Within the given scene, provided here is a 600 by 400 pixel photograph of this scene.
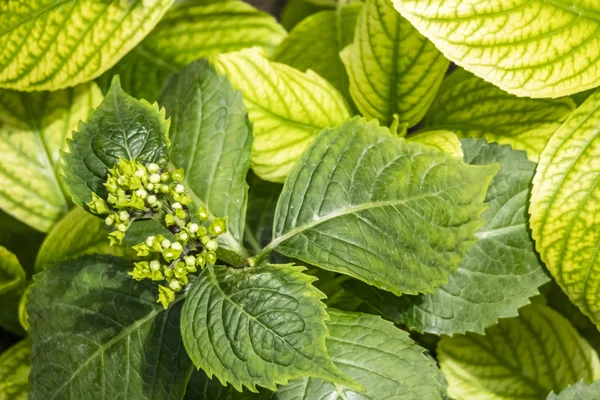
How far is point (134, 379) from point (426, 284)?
323mm

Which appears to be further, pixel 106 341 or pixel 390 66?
pixel 390 66

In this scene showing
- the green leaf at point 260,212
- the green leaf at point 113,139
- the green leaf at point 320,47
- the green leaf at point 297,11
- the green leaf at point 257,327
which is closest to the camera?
the green leaf at point 257,327

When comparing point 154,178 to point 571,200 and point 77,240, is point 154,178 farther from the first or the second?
point 571,200

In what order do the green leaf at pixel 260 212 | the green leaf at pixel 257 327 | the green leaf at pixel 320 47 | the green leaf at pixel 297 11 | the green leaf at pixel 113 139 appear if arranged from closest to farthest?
1. the green leaf at pixel 257 327
2. the green leaf at pixel 113 139
3. the green leaf at pixel 260 212
4. the green leaf at pixel 320 47
5. the green leaf at pixel 297 11

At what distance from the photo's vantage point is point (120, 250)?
2.65 feet

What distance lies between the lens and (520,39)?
26.8 inches

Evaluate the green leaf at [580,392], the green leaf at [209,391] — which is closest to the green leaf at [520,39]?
the green leaf at [580,392]

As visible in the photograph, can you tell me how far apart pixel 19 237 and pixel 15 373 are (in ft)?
0.91

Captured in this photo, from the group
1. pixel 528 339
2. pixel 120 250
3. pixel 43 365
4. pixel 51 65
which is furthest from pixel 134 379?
pixel 528 339

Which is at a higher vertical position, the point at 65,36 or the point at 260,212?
the point at 65,36

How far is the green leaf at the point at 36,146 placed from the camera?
0.90m

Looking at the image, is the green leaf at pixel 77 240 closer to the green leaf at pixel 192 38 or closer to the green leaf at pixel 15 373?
the green leaf at pixel 15 373

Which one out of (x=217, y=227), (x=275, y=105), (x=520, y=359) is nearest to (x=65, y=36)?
(x=275, y=105)

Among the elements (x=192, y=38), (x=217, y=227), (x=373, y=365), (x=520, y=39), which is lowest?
(x=373, y=365)
